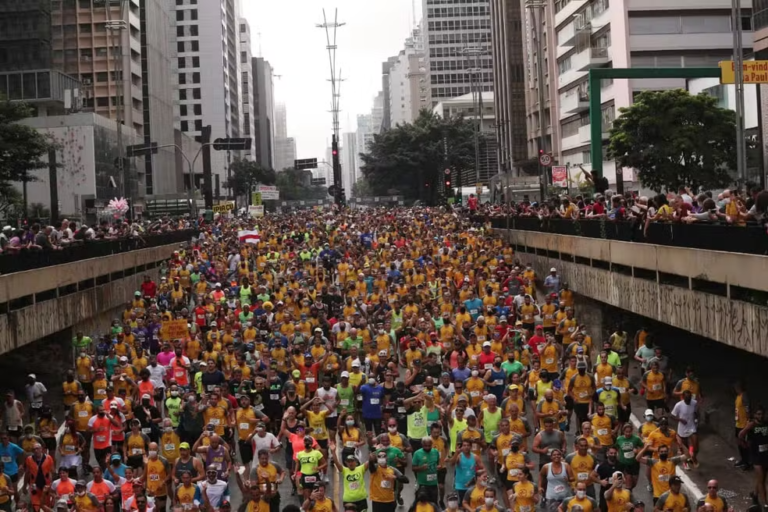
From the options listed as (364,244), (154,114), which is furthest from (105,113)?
(364,244)

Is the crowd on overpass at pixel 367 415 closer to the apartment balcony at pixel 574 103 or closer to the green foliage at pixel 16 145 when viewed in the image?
the green foliage at pixel 16 145

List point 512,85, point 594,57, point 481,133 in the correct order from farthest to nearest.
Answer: point 481,133 → point 512,85 → point 594,57

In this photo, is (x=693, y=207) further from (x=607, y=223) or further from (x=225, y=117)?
(x=225, y=117)

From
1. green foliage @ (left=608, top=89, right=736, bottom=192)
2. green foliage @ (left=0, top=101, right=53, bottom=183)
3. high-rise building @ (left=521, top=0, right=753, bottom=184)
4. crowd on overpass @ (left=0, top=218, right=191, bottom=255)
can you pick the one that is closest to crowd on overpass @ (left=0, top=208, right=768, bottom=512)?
crowd on overpass @ (left=0, top=218, right=191, bottom=255)

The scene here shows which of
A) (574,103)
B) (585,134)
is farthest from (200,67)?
(585,134)

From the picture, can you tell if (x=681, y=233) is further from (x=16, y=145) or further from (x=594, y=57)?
(x=594, y=57)

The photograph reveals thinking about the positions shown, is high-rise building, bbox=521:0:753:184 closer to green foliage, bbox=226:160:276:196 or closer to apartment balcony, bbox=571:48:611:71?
apartment balcony, bbox=571:48:611:71

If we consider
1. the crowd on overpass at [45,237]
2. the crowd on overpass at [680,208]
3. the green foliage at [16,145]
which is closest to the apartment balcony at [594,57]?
the green foliage at [16,145]

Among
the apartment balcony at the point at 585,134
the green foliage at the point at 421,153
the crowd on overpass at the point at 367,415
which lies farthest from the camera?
the green foliage at the point at 421,153
